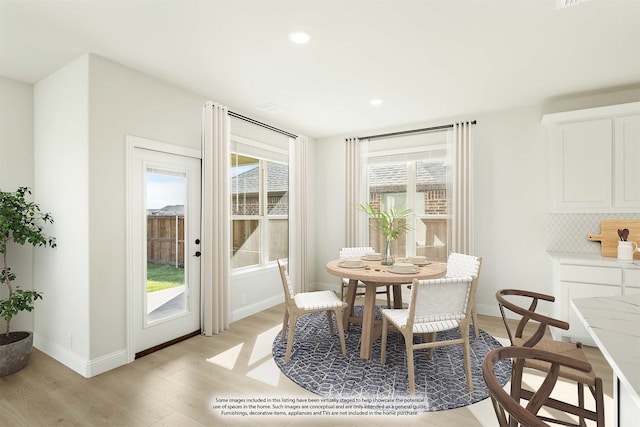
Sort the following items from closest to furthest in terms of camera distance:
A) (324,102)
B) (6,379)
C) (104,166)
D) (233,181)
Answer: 1. (6,379)
2. (104,166)
3. (324,102)
4. (233,181)

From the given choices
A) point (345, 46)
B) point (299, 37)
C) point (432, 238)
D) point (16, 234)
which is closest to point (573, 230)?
point (432, 238)

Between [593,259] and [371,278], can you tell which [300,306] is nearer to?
[371,278]

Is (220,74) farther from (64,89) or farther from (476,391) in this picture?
(476,391)

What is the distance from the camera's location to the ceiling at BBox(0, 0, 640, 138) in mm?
2123

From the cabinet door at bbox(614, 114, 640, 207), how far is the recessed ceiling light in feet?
11.1

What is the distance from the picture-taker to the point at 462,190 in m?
4.32

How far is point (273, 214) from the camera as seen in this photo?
4.85 m

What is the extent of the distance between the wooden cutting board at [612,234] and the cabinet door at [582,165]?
309mm

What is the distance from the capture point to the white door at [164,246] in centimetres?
304

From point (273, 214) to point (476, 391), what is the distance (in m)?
3.37

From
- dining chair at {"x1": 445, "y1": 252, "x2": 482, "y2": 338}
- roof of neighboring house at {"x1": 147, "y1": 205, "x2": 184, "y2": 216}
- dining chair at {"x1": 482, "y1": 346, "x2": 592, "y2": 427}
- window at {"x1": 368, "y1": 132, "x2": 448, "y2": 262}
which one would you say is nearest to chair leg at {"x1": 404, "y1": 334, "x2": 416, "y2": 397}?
dining chair at {"x1": 482, "y1": 346, "x2": 592, "y2": 427}

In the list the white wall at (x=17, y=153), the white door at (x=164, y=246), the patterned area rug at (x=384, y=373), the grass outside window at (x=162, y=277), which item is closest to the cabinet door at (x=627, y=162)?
the patterned area rug at (x=384, y=373)

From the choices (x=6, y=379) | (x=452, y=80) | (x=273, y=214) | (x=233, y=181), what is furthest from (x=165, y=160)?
(x=452, y=80)

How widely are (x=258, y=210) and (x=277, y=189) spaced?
515 millimetres
